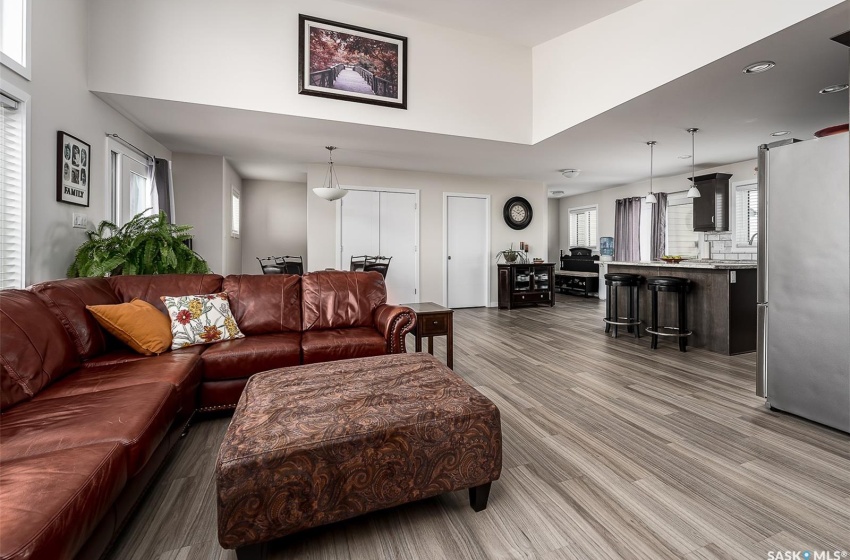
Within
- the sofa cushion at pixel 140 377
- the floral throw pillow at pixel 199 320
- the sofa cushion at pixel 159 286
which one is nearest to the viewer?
the sofa cushion at pixel 140 377

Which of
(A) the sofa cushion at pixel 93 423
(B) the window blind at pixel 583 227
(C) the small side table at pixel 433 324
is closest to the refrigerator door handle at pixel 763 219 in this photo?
(C) the small side table at pixel 433 324

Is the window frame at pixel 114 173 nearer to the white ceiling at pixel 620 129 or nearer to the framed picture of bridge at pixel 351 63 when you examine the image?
the white ceiling at pixel 620 129

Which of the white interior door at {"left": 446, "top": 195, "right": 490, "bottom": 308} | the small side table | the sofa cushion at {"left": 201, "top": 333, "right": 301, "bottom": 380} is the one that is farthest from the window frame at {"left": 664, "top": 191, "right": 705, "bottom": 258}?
the sofa cushion at {"left": 201, "top": 333, "right": 301, "bottom": 380}

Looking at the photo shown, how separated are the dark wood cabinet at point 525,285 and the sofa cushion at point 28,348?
20.2 ft

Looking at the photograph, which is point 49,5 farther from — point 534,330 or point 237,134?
point 534,330

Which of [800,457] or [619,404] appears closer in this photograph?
[800,457]

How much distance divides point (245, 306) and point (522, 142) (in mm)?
3847

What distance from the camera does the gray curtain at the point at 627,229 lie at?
25.7 feet

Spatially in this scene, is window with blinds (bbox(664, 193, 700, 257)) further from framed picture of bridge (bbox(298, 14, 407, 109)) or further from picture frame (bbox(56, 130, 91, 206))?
picture frame (bbox(56, 130, 91, 206))

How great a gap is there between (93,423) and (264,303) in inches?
65.8

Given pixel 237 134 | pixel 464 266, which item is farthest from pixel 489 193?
pixel 237 134

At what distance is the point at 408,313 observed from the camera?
2.86 metres

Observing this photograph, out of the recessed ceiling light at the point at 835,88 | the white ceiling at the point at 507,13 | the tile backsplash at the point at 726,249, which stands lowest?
the tile backsplash at the point at 726,249

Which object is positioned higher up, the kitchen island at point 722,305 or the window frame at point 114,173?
the window frame at point 114,173
